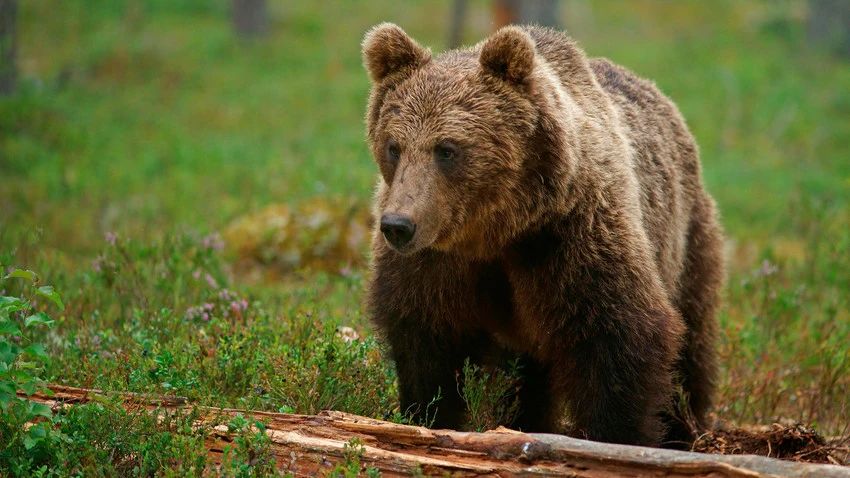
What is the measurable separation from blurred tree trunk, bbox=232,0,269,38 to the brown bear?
797 inches

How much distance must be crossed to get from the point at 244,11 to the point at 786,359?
19899mm

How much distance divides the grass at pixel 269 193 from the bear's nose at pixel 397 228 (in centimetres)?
92

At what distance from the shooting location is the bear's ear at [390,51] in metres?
4.81

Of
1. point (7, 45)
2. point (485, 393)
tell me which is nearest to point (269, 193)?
point (7, 45)

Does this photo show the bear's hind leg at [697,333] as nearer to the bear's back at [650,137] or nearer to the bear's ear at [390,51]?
the bear's back at [650,137]

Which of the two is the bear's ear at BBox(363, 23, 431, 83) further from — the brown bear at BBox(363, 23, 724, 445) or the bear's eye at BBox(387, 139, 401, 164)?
the bear's eye at BBox(387, 139, 401, 164)

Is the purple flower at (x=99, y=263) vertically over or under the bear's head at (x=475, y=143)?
under

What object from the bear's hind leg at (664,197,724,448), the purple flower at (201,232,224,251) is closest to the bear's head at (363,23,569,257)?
the bear's hind leg at (664,197,724,448)

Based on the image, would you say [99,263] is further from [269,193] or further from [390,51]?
[269,193]

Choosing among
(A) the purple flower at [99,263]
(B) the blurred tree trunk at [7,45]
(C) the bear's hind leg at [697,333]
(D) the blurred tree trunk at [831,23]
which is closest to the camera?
(C) the bear's hind leg at [697,333]

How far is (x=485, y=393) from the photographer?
16.7ft

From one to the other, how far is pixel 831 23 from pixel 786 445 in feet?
70.0

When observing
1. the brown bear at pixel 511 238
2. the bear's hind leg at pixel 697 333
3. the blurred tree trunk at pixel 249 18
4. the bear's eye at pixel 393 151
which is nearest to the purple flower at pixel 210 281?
the brown bear at pixel 511 238

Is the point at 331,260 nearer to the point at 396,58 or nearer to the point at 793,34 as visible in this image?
the point at 396,58
